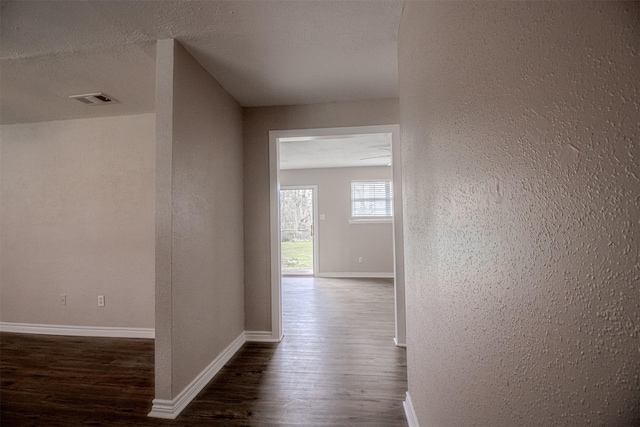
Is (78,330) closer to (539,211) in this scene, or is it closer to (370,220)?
(539,211)

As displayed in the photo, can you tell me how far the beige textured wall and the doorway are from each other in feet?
11.7

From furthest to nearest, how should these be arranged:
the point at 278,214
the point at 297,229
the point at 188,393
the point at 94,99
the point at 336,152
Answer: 1. the point at 297,229
2. the point at 336,152
3. the point at 278,214
4. the point at 94,99
5. the point at 188,393

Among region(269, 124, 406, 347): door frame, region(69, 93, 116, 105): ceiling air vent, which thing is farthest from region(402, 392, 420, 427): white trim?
region(69, 93, 116, 105): ceiling air vent

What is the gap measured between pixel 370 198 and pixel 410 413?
16.2ft

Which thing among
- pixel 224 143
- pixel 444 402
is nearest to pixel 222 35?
pixel 224 143

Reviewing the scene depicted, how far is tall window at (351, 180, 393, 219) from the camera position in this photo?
620cm

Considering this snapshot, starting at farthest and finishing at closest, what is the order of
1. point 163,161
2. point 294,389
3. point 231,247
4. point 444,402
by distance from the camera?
point 231,247, point 294,389, point 163,161, point 444,402

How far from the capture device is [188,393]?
1.84m

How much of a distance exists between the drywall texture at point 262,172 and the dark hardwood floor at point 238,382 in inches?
17.0

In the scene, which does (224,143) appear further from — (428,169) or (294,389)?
(294,389)

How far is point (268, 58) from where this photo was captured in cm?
207

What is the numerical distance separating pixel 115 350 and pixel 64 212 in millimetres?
1681

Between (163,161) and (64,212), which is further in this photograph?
(64,212)

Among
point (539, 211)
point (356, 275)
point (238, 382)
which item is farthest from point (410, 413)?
point (356, 275)
